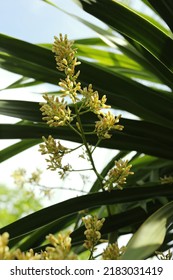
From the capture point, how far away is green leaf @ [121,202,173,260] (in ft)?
1.90

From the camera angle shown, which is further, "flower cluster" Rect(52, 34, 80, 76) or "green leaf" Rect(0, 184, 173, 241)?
"green leaf" Rect(0, 184, 173, 241)

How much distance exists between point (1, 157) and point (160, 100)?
1.49 ft

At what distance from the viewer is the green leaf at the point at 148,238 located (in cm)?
58

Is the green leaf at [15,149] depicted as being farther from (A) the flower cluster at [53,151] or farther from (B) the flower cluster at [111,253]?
(B) the flower cluster at [111,253]

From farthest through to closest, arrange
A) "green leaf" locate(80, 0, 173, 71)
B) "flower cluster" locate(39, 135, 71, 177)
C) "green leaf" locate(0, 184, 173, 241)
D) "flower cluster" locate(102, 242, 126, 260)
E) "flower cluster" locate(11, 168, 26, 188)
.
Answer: "flower cluster" locate(11, 168, 26, 188), "green leaf" locate(80, 0, 173, 71), "green leaf" locate(0, 184, 173, 241), "flower cluster" locate(39, 135, 71, 177), "flower cluster" locate(102, 242, 126, 260)

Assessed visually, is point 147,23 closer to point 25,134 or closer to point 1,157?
point 25,134

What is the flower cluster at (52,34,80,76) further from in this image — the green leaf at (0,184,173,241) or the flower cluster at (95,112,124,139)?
the green leaf at (0,184,173,241)

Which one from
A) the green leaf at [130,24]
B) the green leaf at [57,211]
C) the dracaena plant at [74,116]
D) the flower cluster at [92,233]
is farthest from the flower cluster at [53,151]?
the green leaf at [130,24]

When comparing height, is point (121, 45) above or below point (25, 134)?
above

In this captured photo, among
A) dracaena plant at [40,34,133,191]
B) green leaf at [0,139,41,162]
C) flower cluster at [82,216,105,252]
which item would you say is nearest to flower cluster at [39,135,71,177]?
dracaena plant at [40,34,133,191]

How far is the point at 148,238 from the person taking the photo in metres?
0.66

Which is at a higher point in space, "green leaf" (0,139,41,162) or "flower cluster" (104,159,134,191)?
"green leaf" (0,139,41,162)

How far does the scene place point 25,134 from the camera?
104 cm
